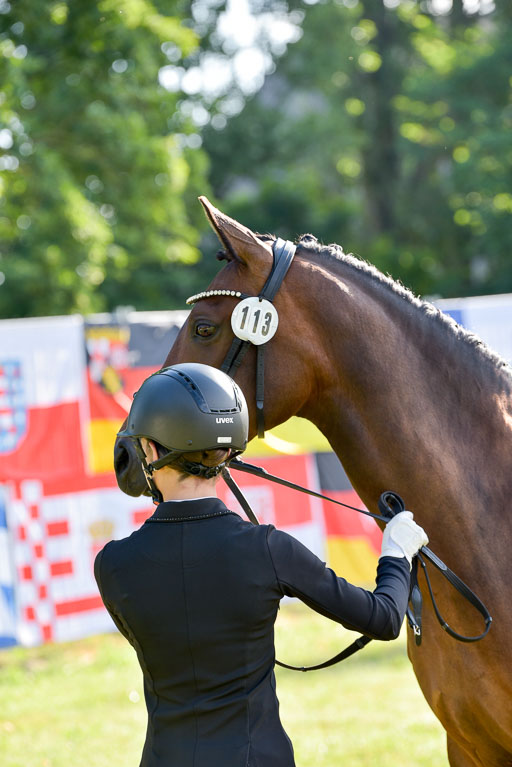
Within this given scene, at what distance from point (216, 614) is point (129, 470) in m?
0.70

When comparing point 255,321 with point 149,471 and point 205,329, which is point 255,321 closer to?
point 205,329

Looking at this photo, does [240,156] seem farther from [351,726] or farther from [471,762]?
[471,762]

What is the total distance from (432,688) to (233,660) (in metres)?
1.05

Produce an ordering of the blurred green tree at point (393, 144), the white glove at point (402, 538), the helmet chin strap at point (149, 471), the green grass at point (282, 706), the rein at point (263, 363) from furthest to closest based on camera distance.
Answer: the blurred green tree at point (393, 144) < the green grass at point (282, 706) < the rein at point (263, 363) < the white glove at point (402, 538) < the helmet chin strap at point (149, 471)

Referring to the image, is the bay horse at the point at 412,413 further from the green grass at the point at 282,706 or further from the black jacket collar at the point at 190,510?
the green grass at the point at 282,706

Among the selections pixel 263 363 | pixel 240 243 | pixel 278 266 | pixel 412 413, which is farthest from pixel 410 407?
pixel 240 243

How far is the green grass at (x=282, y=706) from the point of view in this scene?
17.0ft

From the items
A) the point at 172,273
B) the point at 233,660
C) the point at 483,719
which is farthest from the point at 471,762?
the point at 172,273

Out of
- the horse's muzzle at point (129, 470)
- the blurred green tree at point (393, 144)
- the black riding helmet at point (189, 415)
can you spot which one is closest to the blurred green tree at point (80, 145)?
the blurred green tree at point (393, 144)

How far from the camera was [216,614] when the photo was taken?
1.91 metres

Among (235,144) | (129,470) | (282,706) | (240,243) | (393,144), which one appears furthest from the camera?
(393,144)

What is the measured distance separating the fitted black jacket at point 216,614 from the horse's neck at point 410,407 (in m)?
0.60

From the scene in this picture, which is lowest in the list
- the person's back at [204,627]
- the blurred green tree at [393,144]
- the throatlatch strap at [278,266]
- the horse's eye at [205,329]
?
the blurred green tree at [393,144]

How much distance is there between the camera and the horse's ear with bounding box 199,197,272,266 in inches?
101
